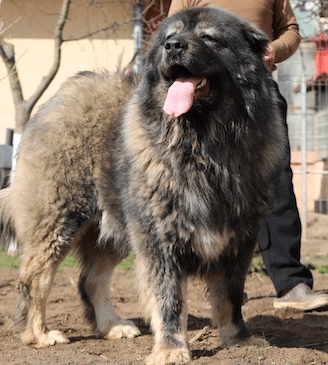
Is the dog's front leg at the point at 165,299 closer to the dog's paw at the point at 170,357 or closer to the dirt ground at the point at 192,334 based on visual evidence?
the dog's paw at the point at 170,357

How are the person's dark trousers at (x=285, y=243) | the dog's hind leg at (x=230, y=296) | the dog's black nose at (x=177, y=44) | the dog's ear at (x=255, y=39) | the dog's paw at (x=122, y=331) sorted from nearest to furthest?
the dog's black nose at (x=177, y=44), the dog's ear at (x=255, y=39), the dog's hind leg at (x=230, y=296), the dog's paw at (x=122, y=331), the person's dark trousers at (x=285, y=243)

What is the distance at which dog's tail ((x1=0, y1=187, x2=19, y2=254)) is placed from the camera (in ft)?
16.3

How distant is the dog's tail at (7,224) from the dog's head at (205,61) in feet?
5.13

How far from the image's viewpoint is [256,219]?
13.4 feet

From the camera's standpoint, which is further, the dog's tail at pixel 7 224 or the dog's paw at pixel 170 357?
the dog's tail at pixel 7 224

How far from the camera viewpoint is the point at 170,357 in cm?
381

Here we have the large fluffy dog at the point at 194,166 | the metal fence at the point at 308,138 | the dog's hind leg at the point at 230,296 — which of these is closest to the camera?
the large fluffy dog at the point at 194,166

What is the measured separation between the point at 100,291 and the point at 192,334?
0.74 meters

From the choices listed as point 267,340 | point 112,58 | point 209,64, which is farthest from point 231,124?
point 112,58

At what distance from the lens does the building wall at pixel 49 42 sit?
42.4ft

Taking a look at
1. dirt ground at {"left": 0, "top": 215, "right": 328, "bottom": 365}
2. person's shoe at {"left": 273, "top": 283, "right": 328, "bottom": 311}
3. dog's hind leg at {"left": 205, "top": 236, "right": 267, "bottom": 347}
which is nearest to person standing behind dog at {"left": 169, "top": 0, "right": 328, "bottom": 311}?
person's shoe at {"left": 273, "top": 283, "right": 328, "bottom": 311}

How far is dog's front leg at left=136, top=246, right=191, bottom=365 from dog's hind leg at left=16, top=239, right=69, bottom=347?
902mm

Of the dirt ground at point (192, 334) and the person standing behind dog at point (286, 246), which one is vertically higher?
the person standing behind dog at point (286, 246)

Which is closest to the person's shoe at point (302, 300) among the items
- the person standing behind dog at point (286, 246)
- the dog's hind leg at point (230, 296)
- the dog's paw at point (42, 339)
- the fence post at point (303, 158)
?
the person standing behind dog at point (286, 246)
